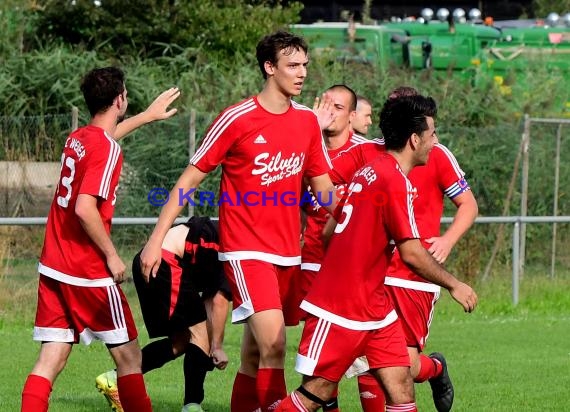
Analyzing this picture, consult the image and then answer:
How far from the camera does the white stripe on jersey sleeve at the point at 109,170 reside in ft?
24.7

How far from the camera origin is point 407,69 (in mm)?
22922

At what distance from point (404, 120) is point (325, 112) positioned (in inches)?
72.9

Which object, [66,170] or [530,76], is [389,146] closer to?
[66,170]

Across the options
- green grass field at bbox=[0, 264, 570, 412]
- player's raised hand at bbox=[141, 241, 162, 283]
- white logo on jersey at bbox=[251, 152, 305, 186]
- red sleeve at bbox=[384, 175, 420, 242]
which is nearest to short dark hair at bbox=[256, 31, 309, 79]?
white logo on jersey at bbox=[251, 152, 305, 186]

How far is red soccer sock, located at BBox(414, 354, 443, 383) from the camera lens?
8.81 metres

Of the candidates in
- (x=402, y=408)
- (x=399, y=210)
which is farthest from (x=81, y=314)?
(x=399, y=210)

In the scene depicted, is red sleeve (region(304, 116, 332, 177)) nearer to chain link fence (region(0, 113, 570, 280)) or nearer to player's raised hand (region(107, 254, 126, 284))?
player's raised hand (region(107, 254, 126, 284))

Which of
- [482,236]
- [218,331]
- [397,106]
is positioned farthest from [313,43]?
[397,106]

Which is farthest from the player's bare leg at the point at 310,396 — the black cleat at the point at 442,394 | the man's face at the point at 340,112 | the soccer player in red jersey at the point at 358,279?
the man's face at the point at 340,112

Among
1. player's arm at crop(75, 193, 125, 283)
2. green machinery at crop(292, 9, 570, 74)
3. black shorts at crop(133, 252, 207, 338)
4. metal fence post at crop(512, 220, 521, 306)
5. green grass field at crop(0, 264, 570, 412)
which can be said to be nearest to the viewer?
player's arm at crop(75, 193, 125, 283)

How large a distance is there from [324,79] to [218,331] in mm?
11842

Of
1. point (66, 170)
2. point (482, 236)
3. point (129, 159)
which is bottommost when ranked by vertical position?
point (482, 236)

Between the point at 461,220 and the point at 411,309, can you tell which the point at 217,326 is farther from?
the point at 461,220

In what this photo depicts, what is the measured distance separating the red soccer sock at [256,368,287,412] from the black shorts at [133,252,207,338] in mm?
1433
